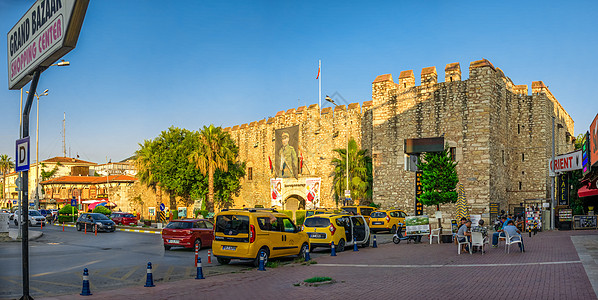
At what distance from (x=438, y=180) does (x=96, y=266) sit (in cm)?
1898

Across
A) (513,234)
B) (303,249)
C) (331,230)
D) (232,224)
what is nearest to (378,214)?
(331,230)

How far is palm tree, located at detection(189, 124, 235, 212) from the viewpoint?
49.1 m

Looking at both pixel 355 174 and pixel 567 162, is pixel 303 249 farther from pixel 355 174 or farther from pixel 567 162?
pixel 355 174

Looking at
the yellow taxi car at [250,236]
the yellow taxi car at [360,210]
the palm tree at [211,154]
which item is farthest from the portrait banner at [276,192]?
the yellow taxi car at [250,236]

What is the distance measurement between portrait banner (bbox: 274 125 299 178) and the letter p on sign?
38.1m

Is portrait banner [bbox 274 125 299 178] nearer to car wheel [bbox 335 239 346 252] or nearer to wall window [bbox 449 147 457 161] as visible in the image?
wall window [bbox 449 147 457 161]

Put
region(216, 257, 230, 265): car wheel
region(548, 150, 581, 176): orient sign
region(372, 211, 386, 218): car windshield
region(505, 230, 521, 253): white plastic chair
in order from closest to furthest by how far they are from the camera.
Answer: region(216, 257, 230, 265): car wheel < region(505, 230, 521, 253): white plastic chair < region(548, 150, 581, 176): orient sign < region(372, 211, 386, 218): car windshield

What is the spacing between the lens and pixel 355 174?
40188mm

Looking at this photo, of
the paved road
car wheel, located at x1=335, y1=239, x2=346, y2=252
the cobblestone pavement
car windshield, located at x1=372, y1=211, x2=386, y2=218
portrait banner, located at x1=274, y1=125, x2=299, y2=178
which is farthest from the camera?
portrait banner, located at x1=274, y1=125, x2=299, y2=178

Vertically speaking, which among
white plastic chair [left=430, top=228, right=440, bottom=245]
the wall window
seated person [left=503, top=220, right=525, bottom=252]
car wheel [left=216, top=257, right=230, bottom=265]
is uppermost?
the wall window

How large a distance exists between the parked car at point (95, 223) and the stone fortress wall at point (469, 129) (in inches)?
704

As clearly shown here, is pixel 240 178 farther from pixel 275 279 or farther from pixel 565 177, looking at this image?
pixel 275 279

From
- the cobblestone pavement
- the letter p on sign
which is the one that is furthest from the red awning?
the letter p on sign

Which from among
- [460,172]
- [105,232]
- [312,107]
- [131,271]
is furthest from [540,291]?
[312,107]
